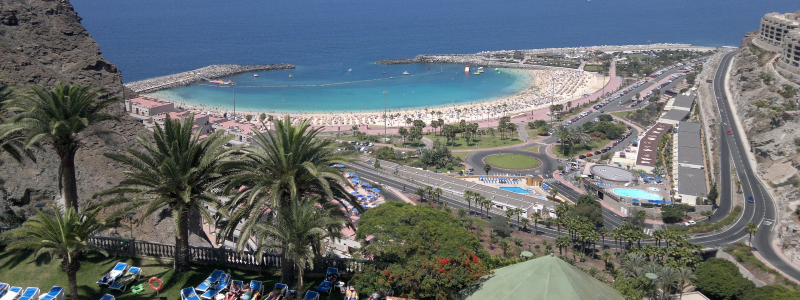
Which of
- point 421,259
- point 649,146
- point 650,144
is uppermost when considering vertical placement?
point 421,259

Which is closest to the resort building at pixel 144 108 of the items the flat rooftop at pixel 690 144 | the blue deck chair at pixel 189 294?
the blue deck chair at pixel 189 294

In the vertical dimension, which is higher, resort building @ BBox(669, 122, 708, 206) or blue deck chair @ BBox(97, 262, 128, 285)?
blue deck chair @ BBox(97, 262, 128, 285)

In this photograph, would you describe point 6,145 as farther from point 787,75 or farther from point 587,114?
point 787,75

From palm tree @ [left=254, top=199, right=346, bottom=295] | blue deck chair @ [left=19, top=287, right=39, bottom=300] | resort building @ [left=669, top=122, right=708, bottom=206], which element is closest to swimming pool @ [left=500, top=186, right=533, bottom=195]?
resort building @ [left=669, top=122, right=708, bottom=206]

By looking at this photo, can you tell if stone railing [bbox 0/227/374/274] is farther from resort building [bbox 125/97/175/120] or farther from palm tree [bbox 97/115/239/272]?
resort building [bbox 125/97/175/120]

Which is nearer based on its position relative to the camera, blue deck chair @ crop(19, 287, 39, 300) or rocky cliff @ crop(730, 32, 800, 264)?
blue deck chair @ crop(19, 287, 39, 300)

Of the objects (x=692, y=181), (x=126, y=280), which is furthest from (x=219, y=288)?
(x=692, y=181)

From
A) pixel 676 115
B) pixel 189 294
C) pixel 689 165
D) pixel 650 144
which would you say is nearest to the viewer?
pixel 189 294

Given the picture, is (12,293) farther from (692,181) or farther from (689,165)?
(689,165)
